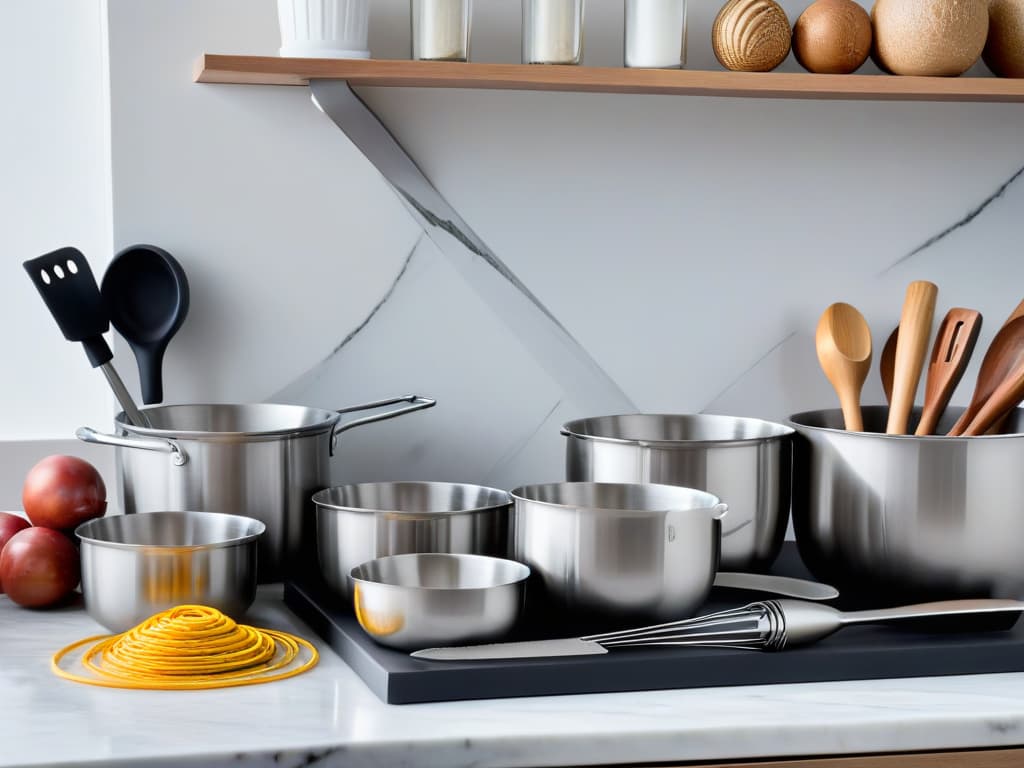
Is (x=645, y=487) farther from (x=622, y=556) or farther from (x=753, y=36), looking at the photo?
(x=753, y=36)

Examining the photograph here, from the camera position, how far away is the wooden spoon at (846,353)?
124 cm

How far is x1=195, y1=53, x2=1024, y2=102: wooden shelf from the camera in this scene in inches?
46.1

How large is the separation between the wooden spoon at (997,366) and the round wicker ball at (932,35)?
0.29 m

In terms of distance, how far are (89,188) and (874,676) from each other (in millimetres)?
978

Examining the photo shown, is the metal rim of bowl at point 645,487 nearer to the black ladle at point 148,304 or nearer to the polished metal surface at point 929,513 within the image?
the polished metal surface at point 929,513

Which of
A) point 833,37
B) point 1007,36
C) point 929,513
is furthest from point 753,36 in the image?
point 929,513

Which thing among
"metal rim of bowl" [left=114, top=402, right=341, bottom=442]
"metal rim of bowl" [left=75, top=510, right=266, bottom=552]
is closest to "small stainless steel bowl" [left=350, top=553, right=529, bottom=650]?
"metal rim of bowl" [left=75, top=510, right=266, bottom=552]

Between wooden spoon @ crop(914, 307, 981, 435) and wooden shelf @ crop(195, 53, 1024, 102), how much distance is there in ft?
0.84

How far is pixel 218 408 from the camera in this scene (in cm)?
123

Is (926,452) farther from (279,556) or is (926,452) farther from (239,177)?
(239,177)

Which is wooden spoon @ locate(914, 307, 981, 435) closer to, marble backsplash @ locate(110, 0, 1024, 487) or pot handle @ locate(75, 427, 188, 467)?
marble backsplash @ locate(110, 0, 1024, 487)

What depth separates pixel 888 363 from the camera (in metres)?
1.39

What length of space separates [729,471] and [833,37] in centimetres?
52

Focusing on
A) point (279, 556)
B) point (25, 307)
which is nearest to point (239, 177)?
point (25, 307)
